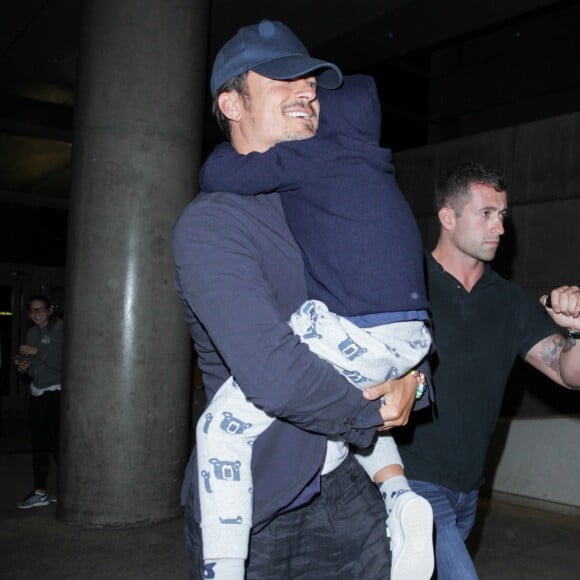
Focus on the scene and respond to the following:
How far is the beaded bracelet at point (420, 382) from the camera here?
173 cm

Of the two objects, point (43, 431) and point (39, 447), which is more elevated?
point (43, 431)

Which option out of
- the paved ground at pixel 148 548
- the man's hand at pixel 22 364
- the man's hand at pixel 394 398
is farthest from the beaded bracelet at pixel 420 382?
the man's hand at pixel 22 364

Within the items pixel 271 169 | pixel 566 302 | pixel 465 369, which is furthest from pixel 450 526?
pixel 271 169

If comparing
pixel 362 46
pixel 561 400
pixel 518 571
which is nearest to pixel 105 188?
pixel 518 571

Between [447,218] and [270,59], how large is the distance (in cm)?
163

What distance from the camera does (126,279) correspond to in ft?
18.4

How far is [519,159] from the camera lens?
10172 millimetres

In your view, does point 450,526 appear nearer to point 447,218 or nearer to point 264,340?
point 447,218

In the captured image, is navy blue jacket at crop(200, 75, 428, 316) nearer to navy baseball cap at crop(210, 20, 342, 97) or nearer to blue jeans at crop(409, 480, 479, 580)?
navy baseball cap at crop(210, 20, 342, 97)

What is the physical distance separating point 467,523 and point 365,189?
195cm

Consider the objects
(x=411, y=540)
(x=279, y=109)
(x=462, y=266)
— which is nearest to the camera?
(x=411, y=540)

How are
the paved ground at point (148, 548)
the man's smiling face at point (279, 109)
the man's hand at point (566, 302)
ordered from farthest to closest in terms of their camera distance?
the paved ground at point (148, 548) → the man's hand at point (566, 302) → the man's smiling face at point (279, 109)

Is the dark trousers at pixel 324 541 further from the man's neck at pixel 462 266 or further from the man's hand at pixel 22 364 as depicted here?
the man's hand at pixel 22 364

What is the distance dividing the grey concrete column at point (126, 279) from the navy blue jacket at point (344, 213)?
13.5 ft
